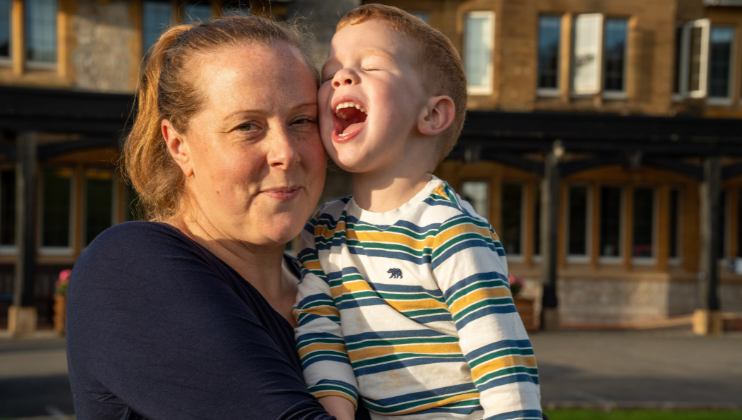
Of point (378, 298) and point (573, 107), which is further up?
point (573, 107)

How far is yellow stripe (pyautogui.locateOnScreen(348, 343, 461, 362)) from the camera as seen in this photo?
5.48 ft

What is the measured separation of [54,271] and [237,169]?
16.6 m

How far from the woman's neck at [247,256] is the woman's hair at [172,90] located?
0.40 ft

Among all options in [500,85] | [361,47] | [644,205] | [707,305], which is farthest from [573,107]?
[361,47]

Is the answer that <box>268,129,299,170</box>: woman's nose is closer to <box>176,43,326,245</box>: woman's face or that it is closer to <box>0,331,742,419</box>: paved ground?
<box>176,43,326,245</box>: woman's face

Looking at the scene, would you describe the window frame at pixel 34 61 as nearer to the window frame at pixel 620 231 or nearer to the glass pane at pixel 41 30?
the glass pane at pixel 41 30

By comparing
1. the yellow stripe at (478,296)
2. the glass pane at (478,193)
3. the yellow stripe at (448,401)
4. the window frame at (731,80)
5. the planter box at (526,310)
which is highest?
the window frame at (731,80)

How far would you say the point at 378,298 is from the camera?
1.74m

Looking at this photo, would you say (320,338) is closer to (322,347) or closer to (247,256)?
(322,347)

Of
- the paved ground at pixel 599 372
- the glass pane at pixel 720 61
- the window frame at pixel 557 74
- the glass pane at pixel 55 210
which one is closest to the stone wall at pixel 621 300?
the paved ground at pixel 599 372

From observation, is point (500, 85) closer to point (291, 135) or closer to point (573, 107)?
point (573, 107)

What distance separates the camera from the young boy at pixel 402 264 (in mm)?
1562

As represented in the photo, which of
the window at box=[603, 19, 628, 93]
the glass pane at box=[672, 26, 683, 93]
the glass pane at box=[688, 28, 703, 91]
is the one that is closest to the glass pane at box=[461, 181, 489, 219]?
the window at box=[603, 19, 628, 93]

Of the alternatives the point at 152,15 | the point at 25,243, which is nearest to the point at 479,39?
the point at 152,15
